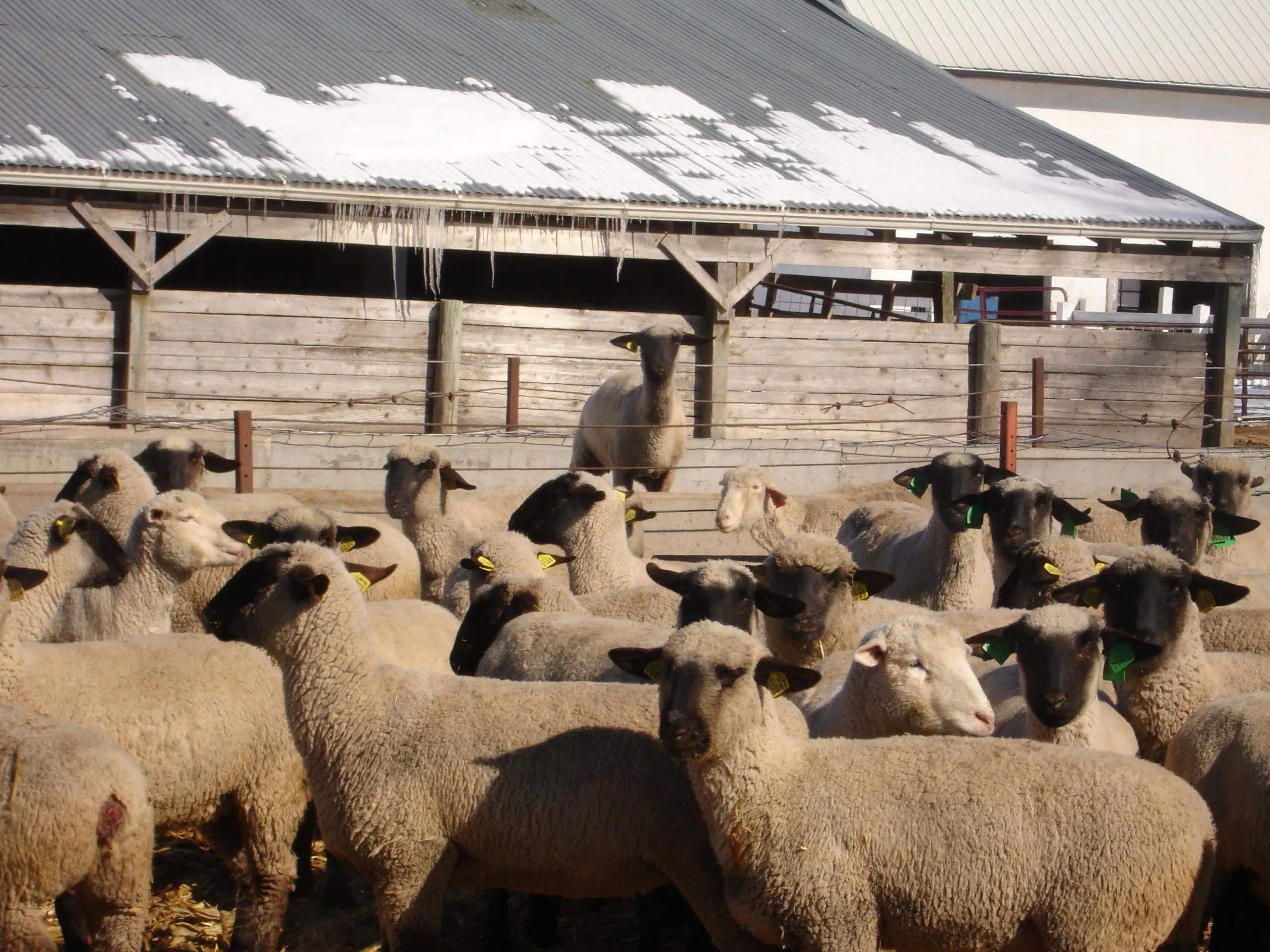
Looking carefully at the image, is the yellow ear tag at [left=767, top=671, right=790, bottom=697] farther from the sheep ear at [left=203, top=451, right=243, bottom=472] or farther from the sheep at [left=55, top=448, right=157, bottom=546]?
the sheep ear at [left=203, top=451, right=243, bottom=472]

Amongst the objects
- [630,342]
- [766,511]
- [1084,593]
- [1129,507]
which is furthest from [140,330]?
[1084,593]

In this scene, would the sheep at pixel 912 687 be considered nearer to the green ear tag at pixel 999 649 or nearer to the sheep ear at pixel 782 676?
the green ear tag at pixel 999 649

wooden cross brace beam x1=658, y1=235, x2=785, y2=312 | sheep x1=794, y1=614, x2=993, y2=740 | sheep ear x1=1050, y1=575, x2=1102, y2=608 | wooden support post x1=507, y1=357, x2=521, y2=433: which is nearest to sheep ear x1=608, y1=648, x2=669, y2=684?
sheep x1=794, y1=614, x2=993, y2=740

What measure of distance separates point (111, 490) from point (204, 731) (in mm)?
3291

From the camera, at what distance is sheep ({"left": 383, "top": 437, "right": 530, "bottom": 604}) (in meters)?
9.63

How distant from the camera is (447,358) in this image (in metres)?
14.8

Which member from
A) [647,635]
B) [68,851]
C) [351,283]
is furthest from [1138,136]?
[68,851]

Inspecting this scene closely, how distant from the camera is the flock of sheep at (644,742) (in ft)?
15.1

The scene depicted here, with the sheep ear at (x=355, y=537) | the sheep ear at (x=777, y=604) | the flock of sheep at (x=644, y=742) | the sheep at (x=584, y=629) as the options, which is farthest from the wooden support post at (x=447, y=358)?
the sheep ear at (x=777, y=604)

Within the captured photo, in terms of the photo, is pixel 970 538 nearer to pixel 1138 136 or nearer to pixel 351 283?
pixel 351 283

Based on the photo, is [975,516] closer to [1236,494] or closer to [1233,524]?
[1233,524]

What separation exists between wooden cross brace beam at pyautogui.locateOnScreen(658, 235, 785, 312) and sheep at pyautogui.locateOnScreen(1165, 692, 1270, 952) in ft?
33.6

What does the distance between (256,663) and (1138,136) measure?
31183 millimetres

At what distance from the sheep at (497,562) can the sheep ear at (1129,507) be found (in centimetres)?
322
